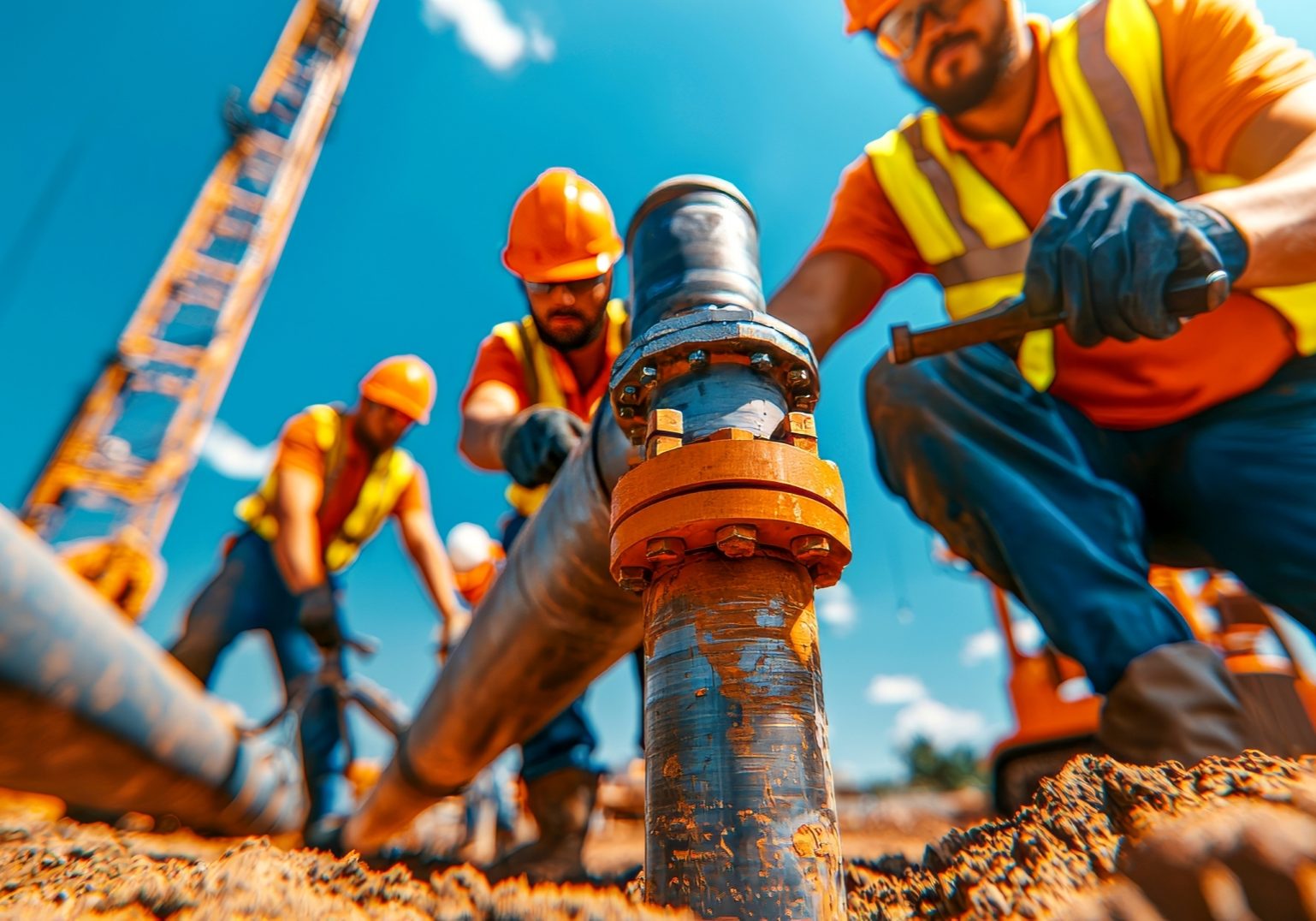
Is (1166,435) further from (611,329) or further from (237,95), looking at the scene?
(237,95)

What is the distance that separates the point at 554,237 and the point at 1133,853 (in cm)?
248

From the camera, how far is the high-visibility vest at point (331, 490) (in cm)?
409

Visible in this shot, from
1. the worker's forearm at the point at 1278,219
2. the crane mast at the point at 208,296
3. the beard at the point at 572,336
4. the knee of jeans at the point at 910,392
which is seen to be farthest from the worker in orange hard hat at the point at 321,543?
the crane mast at the point at 208,296

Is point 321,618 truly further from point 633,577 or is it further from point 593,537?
point 633,577

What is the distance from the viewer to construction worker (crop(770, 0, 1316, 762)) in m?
1.35

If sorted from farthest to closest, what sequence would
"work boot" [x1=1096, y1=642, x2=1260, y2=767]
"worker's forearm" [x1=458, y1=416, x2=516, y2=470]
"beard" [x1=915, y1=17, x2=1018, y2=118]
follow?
"worker's forearm" [x1=458, y1=416, x2=516, y2=470], "beard" [x1=915, y1=17, x2=1018, y2=118], "work boot" [x1=1096, y1=642, x2=1260, y2=767]

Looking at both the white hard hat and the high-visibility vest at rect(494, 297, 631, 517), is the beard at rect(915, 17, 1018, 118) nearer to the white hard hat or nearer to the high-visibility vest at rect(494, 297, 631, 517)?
the high-visibility vest at rect(494, 297, 631, 517)

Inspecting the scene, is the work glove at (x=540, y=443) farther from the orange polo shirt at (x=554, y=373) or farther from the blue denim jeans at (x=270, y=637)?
the blue denim jeans at (x=270, y=637)

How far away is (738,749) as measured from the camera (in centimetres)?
81

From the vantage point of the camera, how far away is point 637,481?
957 mm

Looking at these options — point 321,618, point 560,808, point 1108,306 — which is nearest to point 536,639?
point 1108,306

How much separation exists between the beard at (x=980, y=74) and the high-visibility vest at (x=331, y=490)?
3.37 m

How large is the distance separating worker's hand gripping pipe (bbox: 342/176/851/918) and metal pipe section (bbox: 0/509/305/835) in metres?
0.61

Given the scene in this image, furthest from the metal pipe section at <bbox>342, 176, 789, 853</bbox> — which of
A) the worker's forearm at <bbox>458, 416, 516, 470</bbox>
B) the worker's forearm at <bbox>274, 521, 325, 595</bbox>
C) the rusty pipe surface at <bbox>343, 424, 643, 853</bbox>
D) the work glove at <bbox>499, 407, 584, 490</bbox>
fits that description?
the worker's forearm at <bbox>274, 521, 325, 595</bbox>
